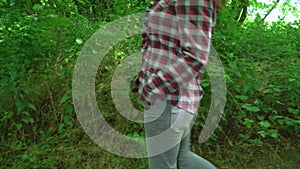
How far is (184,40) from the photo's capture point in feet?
4.62

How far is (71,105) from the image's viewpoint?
324 cm

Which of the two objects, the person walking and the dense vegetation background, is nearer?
the person walking

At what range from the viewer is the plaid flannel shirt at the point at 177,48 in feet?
4.56

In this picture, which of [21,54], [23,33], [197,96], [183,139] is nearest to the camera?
[197,96]

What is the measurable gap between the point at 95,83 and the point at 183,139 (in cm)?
192

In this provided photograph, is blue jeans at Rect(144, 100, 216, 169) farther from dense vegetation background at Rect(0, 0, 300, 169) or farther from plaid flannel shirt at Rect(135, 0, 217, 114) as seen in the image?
dense vegetation background at Rect(0, 0, 300, 169)

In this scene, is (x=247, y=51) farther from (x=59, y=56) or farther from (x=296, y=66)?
(x=59, y=56)

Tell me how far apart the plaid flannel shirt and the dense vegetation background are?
5.22 ft

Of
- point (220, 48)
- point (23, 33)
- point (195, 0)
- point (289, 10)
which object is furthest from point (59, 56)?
point (289, 10)

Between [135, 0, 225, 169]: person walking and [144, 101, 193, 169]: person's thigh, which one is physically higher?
[135, 0, 225, 169]: person walking

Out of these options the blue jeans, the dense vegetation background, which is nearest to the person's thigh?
the blue jeans

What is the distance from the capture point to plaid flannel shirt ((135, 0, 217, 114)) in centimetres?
139

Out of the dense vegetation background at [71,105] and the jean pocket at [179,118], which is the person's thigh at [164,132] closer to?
the jean pocket at [179,118]

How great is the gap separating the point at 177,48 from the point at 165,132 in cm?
37
